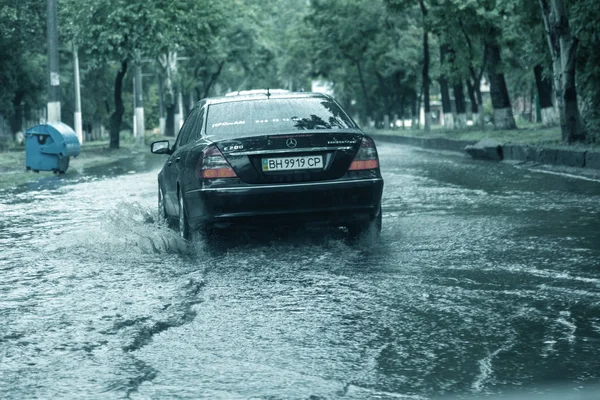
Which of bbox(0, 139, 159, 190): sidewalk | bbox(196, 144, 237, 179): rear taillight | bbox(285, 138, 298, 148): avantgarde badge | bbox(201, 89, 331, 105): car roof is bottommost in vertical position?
bbox(0, 139, 159, 190): sidewalk

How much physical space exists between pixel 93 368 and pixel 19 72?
53346 mm

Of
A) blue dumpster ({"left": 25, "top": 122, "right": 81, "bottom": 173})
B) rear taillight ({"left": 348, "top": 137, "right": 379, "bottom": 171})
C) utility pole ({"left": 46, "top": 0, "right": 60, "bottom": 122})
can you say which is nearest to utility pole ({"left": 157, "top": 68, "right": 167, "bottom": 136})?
utility pole ({"left": 46, "top": 0, "right": 60, "bottom": 122})

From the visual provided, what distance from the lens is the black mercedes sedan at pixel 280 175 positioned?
938 centimetres

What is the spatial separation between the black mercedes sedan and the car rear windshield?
0.5 inches

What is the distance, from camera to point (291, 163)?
9.43m

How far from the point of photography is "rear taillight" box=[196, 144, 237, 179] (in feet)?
30.8

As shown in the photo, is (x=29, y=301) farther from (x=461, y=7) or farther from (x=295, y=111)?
(x=461, y=7)

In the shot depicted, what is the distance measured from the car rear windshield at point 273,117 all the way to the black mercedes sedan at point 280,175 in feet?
0.04

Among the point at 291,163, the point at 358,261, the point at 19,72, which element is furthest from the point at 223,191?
the point at 19,72

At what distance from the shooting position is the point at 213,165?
9422 mm

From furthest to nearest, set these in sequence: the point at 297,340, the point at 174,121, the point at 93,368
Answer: the point at 174,121, the point at 297,340, the point at 93,368

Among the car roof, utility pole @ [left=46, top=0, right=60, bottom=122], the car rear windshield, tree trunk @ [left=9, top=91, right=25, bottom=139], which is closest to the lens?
the car rear windshield

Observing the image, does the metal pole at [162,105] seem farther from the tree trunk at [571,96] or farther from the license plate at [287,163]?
the license plate at [287,163]

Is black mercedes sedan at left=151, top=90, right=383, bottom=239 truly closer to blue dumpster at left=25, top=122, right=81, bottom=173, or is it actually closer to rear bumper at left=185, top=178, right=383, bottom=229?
rear bumper at left=185, top=178, right=383, bottom=229
